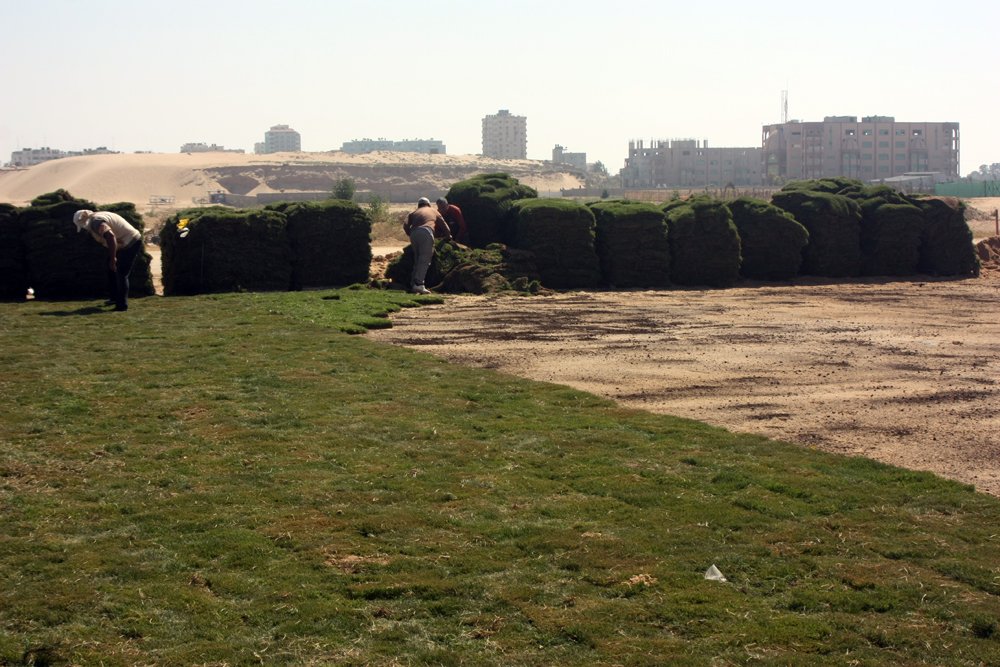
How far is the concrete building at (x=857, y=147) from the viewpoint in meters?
124

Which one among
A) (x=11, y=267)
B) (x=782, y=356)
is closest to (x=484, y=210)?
(x=11, y=267)

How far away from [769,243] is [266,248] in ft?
38.0

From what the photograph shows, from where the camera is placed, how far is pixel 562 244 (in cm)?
2462

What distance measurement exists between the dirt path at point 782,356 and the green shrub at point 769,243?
7.96 feet

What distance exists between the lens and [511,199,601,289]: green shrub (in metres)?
24.6

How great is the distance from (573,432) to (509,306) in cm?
1126

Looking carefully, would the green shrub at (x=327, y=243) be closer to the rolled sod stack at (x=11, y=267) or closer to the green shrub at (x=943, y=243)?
the rolled sod stack at (x=11, y=267)

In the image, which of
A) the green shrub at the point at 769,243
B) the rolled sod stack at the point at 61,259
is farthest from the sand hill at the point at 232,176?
the rolled sod stack at the point at 61,259

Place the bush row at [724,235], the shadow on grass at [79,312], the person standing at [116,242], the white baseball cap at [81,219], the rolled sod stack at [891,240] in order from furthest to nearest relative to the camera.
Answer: the rolled sod stack at [891,240] → the bush row at [724,235] → the white baseball cap at [81,219] → the person standing at [116,242] → the shadow on grass at [79,312]

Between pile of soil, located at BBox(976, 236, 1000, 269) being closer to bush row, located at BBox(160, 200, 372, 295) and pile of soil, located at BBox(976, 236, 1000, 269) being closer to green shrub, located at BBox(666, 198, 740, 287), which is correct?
green shrub, located at BBox(666, 198, 740, 287)

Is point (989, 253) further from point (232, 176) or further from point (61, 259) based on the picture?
point (232, 176)

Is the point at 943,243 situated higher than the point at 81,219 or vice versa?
the point at 81,219

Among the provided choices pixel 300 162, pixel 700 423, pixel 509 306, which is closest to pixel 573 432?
pixel 700 423

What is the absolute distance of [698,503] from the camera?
765cm
